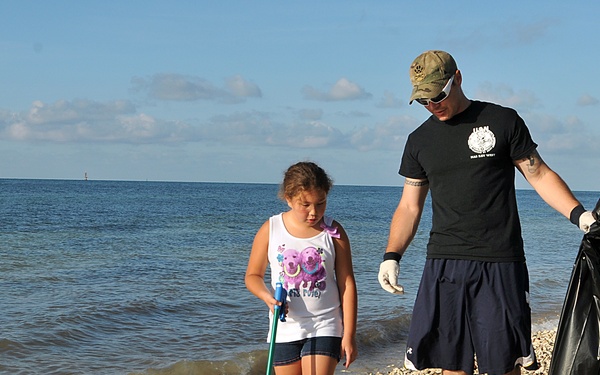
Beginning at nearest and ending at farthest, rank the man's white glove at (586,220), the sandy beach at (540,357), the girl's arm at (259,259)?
1. the man's white glove at (586,220)
2. the girl's arm at (259,259)
3. the sandy beach at (540,357)

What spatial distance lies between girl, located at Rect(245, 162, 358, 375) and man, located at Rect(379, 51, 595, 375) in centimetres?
24

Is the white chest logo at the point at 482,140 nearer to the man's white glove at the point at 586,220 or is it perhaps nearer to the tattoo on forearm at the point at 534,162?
the tattoo on forearm at the point at 534,162

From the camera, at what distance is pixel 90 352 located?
7.88 metres

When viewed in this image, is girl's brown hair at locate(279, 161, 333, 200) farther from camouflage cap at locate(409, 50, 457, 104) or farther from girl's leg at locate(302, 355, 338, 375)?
girl's leg at locate(302, 355, 338, 375)

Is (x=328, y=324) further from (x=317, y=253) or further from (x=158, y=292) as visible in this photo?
(x=158, y=292)

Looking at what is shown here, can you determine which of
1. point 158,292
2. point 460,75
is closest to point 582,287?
point 460,75

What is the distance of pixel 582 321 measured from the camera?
3.59 m

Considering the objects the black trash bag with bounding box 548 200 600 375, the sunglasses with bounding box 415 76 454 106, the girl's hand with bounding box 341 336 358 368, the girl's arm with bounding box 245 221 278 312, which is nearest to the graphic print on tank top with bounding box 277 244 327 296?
the girl's arm with bounding box 245 221 278 312

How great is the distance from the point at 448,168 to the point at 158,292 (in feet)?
27.1

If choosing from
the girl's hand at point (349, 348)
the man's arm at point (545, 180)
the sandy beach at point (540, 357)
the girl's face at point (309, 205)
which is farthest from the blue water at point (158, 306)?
the man's arm at point (545, 180)

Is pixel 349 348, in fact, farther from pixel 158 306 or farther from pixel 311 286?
pixel 158 306

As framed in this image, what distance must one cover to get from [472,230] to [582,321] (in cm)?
63

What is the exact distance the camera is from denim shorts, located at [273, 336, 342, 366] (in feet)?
12.2

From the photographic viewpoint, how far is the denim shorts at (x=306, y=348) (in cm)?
372
